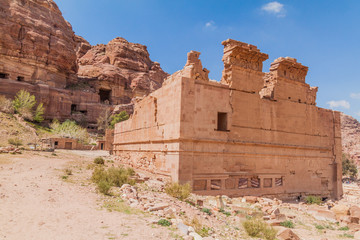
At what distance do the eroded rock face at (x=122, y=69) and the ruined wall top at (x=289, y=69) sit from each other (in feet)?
129

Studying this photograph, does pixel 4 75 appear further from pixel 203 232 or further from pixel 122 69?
pixel 203 232

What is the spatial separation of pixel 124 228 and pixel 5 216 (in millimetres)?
2458

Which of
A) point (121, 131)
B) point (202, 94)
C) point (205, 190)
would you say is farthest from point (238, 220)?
point (121, 131)

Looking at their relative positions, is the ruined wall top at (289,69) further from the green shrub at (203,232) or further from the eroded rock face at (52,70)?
the eroded rock face at (52,70)

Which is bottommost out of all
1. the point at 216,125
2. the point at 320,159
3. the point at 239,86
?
the point at 320,159

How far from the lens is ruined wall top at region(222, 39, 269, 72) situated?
1205 cm

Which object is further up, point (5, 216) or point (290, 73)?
point (290, 73)

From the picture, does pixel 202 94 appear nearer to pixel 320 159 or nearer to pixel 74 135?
pixel 320 159

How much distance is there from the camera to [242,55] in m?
12.3

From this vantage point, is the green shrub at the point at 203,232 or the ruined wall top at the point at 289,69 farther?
the ruined wall top at the point at 289,69

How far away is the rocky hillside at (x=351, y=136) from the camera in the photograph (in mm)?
59419

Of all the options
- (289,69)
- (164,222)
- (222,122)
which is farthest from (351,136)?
(164,222)

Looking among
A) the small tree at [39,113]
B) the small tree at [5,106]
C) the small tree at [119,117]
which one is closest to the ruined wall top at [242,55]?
the small tree at [5,106]

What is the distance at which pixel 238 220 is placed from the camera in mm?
7648
